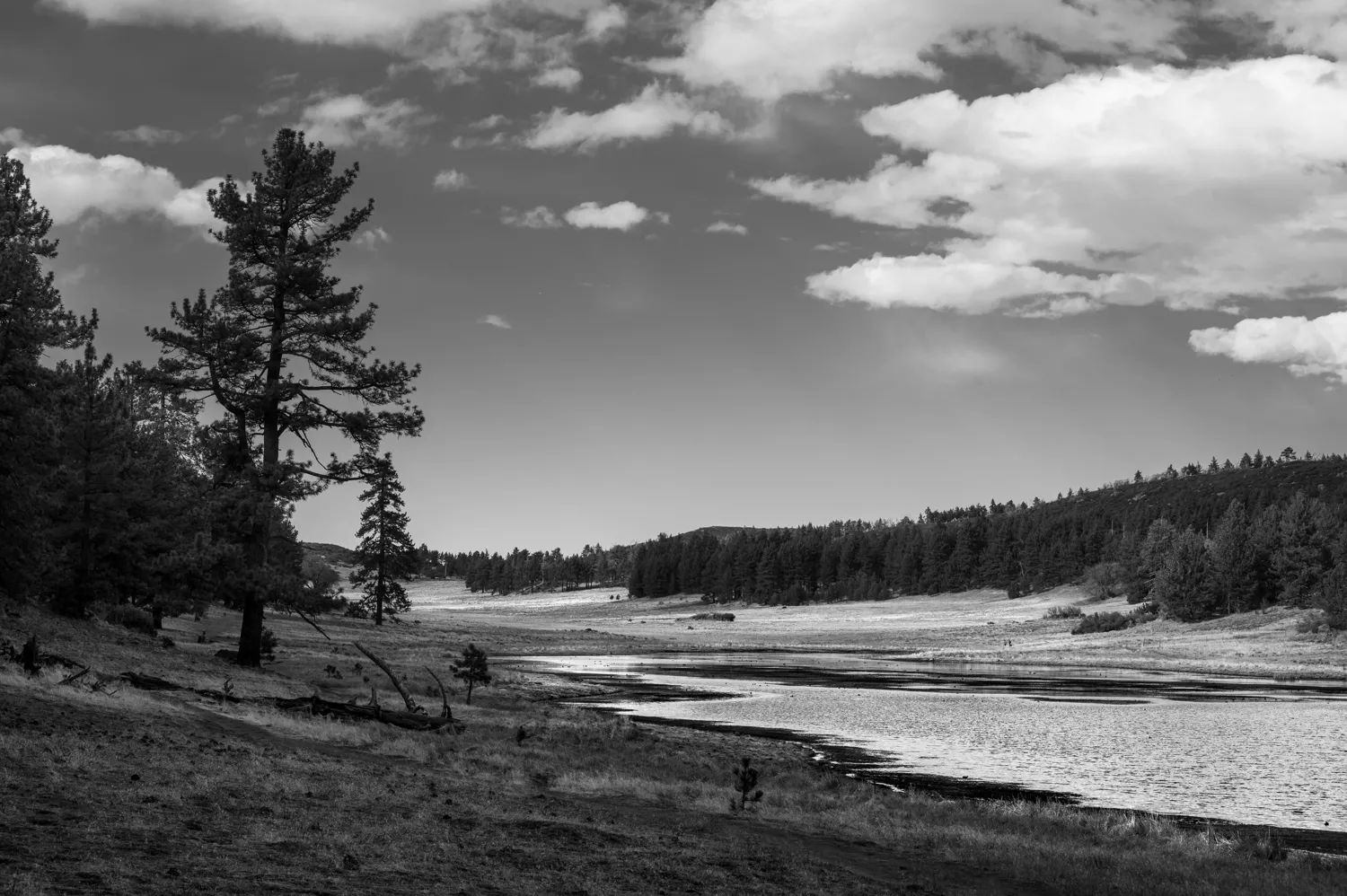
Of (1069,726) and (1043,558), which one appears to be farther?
(1043,558)

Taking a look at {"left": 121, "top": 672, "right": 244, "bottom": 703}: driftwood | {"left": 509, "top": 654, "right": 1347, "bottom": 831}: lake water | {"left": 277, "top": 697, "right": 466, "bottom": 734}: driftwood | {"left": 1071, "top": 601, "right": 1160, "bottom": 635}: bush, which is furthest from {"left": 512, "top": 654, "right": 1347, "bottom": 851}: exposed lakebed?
{"left": 1071, "top": 601, "right": 1160, "bottom": 635}: bush

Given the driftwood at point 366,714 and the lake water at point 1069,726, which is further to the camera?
the driftwood at point 366,714

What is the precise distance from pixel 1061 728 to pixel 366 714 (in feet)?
78.3

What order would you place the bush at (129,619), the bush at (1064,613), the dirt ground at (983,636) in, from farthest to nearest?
the bush at (1064,613)
the dirt ground at (983,636)
the bush at (129,619)

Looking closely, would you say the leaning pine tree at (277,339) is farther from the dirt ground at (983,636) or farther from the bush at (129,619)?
the dirt ground at (983,636)

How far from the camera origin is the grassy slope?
10758 millimetres

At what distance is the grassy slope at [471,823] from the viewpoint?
10.8 m

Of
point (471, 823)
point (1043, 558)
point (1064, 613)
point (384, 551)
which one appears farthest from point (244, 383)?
point (1043, 558)

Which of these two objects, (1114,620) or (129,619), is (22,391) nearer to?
(129,619)

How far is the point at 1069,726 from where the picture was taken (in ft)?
122

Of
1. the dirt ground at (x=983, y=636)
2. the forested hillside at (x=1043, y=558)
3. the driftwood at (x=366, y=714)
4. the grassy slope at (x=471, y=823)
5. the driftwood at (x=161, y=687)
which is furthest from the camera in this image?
the forested hillside at (x=1043, y=558)

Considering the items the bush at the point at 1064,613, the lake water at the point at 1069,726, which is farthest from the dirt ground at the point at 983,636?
the lake water at the point at 1069,726

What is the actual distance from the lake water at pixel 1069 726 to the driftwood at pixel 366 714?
1136 centimetres

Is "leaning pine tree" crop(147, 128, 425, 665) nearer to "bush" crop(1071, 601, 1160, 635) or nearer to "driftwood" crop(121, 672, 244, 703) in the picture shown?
"driftwood" crop(121, 672, 244, 703)
